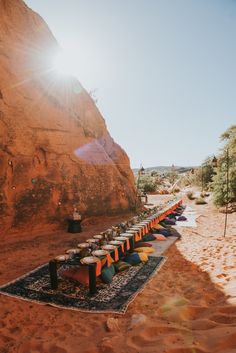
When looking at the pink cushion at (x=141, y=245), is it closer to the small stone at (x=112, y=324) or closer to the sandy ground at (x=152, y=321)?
the sandy ground at (x=152, y=321)

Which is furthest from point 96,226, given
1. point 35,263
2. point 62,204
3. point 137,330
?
point 137,330

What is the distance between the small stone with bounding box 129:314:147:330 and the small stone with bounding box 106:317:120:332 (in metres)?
0.20

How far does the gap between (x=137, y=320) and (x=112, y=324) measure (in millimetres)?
347

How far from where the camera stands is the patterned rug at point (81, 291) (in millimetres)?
3822

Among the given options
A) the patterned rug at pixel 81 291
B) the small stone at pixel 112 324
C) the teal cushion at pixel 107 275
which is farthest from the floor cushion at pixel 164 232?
the small stone at pixel 112 324

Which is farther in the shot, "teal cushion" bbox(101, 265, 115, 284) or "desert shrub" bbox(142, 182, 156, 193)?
"desert shrub" bbox(142, 182, 156, 193)

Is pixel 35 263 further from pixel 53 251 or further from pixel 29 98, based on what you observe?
pixel 29 98

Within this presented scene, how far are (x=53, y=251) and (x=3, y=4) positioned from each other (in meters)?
9.90

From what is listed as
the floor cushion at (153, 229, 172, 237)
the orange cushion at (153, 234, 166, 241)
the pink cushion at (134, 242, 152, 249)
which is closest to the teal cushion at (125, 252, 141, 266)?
the pink cushion at (134, 242, 152, 249)

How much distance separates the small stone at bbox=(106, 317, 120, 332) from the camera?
10.3ft

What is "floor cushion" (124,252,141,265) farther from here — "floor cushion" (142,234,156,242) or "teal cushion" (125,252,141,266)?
"floor cushion" (142,234,156,242)

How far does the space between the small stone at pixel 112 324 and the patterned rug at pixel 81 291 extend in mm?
304

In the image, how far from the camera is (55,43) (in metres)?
11.8

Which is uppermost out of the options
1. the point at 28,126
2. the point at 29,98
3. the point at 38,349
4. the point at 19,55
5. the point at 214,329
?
the point at 19,55
